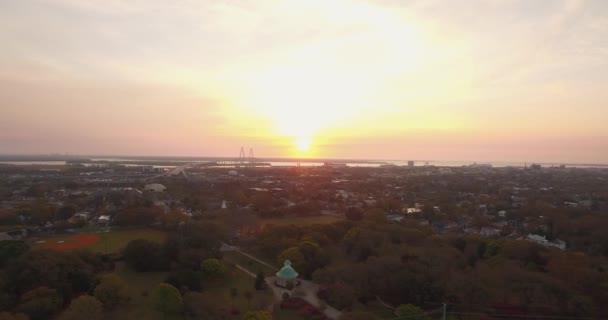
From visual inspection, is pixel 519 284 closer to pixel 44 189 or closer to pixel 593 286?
pixel 593 286

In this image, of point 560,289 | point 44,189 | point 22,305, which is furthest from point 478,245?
point 44,189

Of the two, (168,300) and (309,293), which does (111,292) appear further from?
(309,293)

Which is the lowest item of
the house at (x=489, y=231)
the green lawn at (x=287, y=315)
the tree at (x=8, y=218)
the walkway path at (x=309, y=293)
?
the green lawn at (x=287, y=315)

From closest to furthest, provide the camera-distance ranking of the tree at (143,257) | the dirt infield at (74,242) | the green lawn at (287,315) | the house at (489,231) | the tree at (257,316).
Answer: the tree at (257,316), the green lawn at (287,315), the tree at (143,257), the dirt infield at (74,242), the house at (489,231)

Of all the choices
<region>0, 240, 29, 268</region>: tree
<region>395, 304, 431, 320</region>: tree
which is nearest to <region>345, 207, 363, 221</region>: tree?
<region>395, 304, 431, 320</region>: tree

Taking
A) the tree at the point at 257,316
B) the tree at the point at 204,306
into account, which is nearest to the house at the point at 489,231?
the tree at the point at 257,316

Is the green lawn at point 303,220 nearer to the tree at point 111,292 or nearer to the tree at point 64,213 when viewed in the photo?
the tree at point 64,213

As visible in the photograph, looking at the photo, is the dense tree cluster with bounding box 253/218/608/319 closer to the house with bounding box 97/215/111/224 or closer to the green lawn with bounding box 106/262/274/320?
the green lawn with bounding box 106/262/274/320
